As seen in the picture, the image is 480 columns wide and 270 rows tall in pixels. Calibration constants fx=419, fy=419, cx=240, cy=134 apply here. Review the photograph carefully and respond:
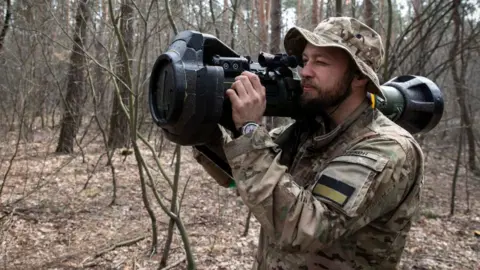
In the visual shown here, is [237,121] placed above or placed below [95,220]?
above

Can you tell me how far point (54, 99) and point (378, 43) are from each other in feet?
39.9

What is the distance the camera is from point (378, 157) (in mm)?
1382

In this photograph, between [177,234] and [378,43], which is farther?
[177,234]

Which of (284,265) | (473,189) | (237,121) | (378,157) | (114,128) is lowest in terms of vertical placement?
(473,189)

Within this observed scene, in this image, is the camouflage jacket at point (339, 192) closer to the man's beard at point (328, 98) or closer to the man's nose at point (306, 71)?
the man's beard at point (328, 98)

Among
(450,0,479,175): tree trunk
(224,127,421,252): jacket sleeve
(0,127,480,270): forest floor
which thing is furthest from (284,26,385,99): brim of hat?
(450,0,479,175): tree trunk

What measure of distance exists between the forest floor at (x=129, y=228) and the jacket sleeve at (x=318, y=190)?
3.16m

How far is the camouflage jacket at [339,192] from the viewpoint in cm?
131

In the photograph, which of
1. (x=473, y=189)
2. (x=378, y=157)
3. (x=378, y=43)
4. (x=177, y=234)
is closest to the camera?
(x=378, y=157)

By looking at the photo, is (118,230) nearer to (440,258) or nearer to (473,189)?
(440,258)

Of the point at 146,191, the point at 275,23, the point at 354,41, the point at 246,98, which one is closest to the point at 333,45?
the point at 354,41

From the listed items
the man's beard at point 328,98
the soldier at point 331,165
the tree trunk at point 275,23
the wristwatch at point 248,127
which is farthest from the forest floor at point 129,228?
the wristwatch at point 248,127

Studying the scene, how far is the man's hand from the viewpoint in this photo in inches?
54.6

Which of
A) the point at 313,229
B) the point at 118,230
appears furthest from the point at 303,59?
the point at 118,230
